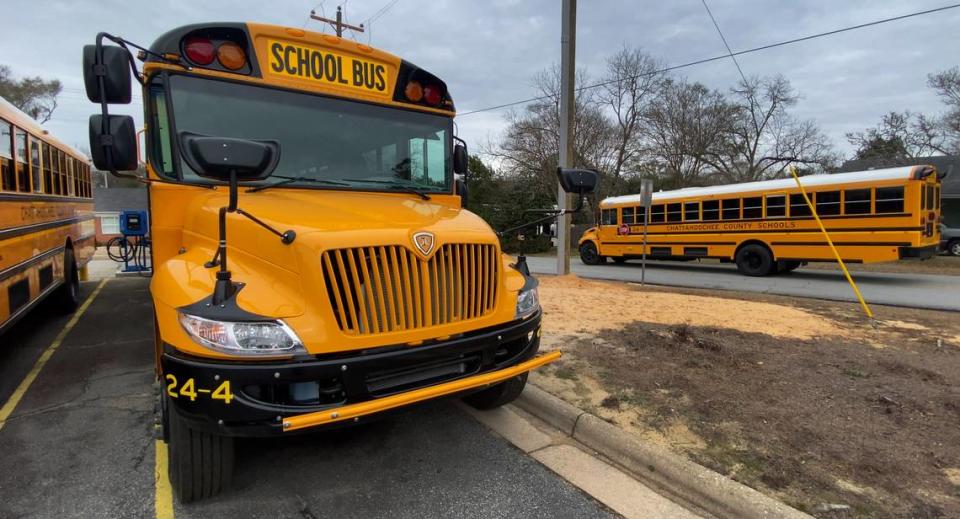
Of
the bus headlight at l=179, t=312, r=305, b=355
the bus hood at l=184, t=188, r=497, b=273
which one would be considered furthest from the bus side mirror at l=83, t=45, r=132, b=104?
the bus headlight at l=179, t=312, r=305, b=355

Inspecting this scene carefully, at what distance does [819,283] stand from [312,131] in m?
12.9

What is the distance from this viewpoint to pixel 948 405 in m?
3.72

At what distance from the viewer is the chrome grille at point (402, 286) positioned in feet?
8.00

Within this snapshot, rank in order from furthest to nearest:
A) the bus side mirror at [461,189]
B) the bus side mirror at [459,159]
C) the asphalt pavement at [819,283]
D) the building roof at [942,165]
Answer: the building roof at [942,165] → the asphalt pavement at [819,283] → the bus side mirror at [461,189] → the bus side mirror at [459,159]

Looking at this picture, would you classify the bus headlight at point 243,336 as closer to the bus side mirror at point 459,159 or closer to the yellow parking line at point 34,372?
the bus side mirror at point 459,159

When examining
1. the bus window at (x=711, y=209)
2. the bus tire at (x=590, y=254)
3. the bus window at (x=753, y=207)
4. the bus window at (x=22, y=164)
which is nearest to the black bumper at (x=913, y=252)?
the bus window at (x=753, y=207)

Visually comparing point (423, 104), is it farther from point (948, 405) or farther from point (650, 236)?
point (650, 236)

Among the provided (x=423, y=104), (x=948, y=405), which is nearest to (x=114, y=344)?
(x=423, y=104)

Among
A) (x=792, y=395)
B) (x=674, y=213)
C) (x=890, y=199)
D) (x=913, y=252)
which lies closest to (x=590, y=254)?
(x=674, y=213)

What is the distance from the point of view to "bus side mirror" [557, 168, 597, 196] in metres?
3.65

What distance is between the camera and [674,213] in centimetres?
1614

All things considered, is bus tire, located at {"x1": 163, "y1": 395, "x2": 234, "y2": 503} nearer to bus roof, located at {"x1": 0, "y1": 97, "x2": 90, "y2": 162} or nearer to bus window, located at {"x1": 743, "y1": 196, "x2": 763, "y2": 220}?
bus roof, located at {"x1": 0, "y1": 97, "x2": 90, "y2": 162}

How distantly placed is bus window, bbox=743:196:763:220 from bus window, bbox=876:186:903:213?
101 inches

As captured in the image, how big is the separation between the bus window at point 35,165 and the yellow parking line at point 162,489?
4.31 m
